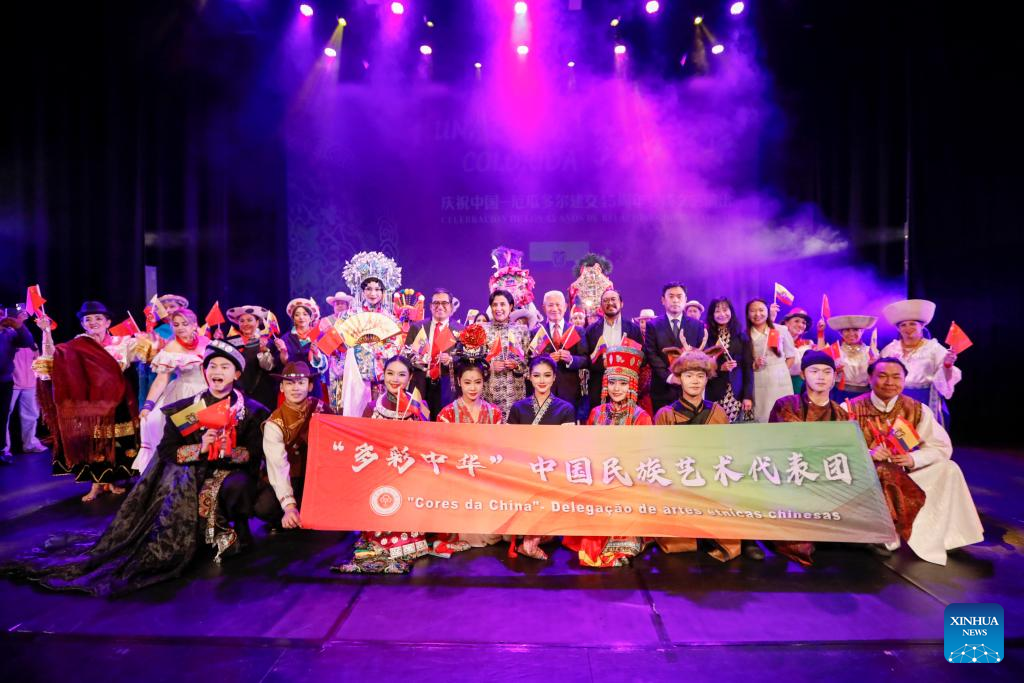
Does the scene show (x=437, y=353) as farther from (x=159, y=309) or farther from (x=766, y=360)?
(x=766, y=360)

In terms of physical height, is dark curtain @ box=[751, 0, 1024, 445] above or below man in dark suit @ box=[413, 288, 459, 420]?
above

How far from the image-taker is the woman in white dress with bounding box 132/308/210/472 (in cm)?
392

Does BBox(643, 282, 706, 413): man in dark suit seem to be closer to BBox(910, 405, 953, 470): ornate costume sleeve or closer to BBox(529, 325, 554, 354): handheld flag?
BBox(529, 325, 554, 354): handheld flag

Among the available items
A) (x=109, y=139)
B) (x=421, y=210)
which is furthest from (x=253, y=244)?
(x=421, y=210)

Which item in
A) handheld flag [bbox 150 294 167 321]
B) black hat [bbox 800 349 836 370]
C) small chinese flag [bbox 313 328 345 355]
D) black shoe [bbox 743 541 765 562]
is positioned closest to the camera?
black shoe [bbox 743 541 765 562]

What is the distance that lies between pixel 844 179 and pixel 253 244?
769 centimetres

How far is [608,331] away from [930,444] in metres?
2.14

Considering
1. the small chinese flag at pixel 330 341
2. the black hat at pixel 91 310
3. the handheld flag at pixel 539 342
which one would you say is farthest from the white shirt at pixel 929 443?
the black hat at pixel 91 310

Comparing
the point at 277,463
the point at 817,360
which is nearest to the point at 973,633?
the point at 817,360

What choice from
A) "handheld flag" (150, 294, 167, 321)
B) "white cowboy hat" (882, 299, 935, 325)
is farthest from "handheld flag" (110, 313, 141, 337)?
"white cowboy hat" (882, 299, 935, 325)

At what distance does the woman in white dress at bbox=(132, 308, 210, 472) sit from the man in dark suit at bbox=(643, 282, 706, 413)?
3.54 metres

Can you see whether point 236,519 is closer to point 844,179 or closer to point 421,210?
point 421,210

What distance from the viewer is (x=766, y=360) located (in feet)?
13.8

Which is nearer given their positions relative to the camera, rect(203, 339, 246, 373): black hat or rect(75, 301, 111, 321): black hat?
rect(203, 339, 246, 373): black hat
